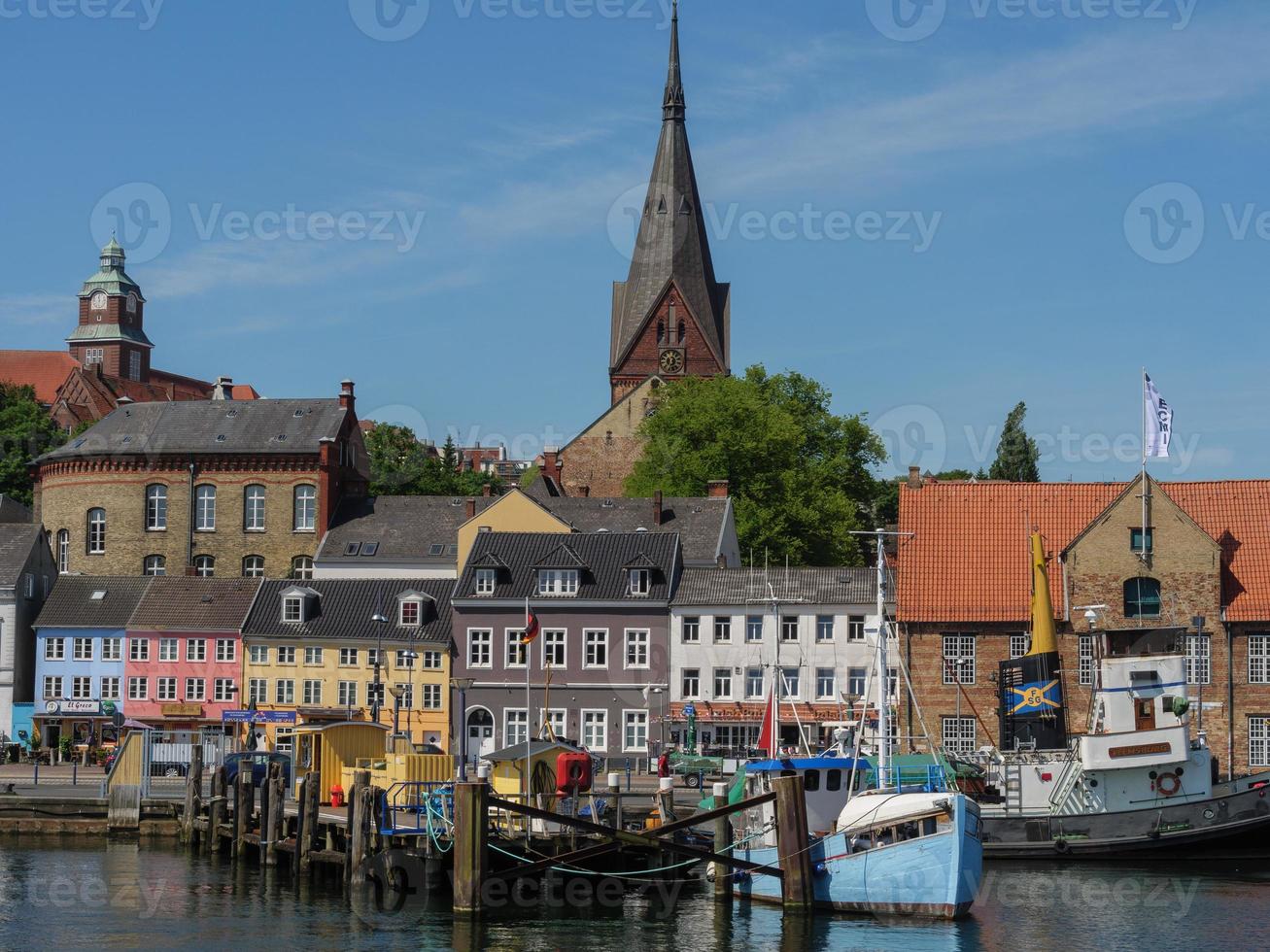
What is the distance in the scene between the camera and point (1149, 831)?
2126 inches

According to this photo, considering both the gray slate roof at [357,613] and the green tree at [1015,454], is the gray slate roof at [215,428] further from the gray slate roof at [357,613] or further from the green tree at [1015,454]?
the green tree at [1015,454]

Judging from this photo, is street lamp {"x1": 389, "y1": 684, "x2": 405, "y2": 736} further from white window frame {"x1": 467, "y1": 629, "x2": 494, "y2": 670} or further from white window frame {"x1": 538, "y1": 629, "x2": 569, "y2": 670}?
white window frame {"x1": 538, "y1": 629, "x2": 569, "y2": 670}

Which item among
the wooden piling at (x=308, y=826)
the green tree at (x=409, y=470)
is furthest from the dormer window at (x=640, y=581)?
the green tree at (x=409, y=470)

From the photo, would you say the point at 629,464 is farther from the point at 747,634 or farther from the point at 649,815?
the point at 649,815

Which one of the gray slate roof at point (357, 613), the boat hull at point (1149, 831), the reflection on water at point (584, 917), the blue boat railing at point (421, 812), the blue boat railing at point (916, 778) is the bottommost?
the reflection on water at point (584, 917)

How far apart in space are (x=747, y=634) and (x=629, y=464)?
48.5m

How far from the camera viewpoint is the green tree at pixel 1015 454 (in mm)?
118438

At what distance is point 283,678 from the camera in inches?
3263

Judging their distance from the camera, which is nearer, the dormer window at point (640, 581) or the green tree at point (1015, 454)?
the dormer window at point (640, 581)

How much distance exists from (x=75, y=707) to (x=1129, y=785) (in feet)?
162

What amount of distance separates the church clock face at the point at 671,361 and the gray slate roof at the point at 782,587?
58701mm

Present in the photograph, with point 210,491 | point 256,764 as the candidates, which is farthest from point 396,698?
point 210,491

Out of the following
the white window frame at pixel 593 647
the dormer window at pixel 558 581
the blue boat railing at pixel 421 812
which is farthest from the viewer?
the dormer window at pixel 558 581

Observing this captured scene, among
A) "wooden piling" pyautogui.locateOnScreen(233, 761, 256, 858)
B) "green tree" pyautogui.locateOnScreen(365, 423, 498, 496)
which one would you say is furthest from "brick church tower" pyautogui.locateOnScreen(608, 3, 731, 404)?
"wooden piling" pyautogui.locateOnScreen(233, 761, 256, 858)
